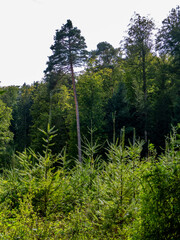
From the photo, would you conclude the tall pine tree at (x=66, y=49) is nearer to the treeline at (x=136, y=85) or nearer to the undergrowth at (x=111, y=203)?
the treeline at (x=136, y=85)

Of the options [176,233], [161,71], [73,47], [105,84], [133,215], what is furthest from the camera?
[105,84]

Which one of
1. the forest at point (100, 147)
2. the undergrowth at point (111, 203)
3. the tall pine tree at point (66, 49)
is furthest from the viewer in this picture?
the tall pine tree at point (66, 49)

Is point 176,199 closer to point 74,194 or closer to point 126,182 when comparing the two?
point 126,182

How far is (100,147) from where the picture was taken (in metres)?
8.86

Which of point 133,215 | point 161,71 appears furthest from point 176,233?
point 161,71

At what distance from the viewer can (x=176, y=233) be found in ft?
6.79

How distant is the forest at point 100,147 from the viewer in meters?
2.57

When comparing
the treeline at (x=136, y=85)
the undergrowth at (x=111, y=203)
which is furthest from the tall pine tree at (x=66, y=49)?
the undergrowth at (x=111, y=203)

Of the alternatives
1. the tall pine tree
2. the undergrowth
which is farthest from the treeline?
the undergrowth

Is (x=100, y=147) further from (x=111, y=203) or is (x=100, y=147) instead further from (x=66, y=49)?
(x=66, y=49)

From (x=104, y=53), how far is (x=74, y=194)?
33.1m

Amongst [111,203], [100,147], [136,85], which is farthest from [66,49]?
[111,203]

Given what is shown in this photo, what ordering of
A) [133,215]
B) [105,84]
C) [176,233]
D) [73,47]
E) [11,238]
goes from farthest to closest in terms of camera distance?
1. [105,84]
2. [73,47]
3. [133,215]
4. [11,238]
5. [176,233]

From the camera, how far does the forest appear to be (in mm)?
2571
